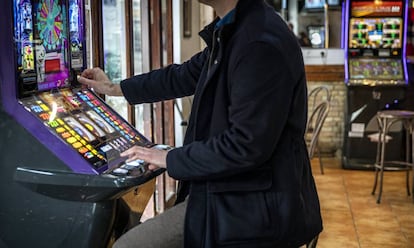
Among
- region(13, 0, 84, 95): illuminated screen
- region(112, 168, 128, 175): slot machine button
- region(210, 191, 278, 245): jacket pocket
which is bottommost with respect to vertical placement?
region(210, 191, 278, 245): jacket pocket

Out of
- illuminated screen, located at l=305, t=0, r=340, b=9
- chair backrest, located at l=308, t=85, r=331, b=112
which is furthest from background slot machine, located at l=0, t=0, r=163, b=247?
illuminated screen, located at l=305, t=0, r=340, b=9

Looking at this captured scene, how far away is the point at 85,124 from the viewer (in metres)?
1.95

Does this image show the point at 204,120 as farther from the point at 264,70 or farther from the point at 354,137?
the point at 354,137

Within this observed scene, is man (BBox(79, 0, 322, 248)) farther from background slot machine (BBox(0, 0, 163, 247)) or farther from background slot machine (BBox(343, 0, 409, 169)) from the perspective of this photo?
background slot machine (BBox(343, 0, 409, 169))

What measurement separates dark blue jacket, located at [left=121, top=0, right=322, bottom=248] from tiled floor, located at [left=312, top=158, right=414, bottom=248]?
8.55 ft

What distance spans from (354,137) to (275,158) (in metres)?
5.00

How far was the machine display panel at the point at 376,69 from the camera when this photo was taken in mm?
6340

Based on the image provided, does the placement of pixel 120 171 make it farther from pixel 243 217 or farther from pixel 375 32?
pixel 375 32

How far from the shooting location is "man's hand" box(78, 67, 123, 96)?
2.22 meters

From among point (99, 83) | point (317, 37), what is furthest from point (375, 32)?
point (99, 83)

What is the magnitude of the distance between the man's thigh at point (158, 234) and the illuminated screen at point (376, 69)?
490 centimetres

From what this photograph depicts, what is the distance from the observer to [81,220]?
1780 mm

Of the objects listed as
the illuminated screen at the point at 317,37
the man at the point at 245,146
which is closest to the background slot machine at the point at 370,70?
the illuminated screen at the point at 317,37

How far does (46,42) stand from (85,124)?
29 cm
